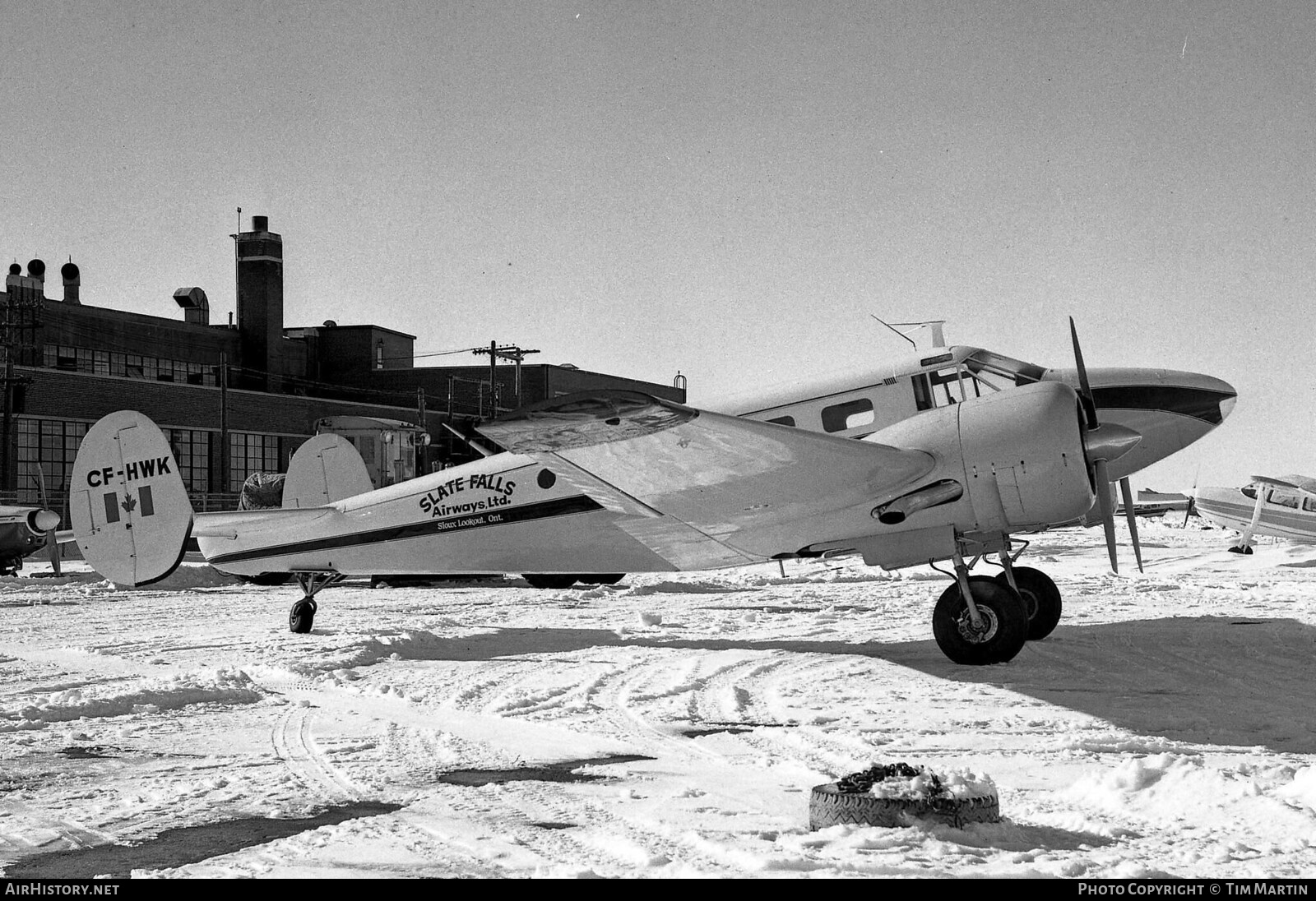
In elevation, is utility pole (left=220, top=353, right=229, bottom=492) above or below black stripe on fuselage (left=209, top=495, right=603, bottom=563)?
above

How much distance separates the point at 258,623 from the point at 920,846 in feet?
41.1

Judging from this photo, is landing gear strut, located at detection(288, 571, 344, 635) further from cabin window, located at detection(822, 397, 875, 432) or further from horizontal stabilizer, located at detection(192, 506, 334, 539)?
cabin window, located at detection(822, 397, 875, 432)

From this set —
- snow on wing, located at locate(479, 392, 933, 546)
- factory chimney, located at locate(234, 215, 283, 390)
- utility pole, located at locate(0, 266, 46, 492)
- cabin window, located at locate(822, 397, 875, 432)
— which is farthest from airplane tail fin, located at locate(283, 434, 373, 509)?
factory chimney, located at locate(234, 215, 283, 390)

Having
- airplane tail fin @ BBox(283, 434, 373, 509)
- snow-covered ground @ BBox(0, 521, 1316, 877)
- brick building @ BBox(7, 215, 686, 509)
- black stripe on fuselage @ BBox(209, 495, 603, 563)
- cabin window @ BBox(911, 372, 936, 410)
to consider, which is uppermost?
brick building @ BBox(7, 215, 686, 509)

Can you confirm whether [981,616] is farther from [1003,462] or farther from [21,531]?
[21,531]

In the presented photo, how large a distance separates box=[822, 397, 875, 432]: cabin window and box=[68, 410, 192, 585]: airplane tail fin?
290 inches

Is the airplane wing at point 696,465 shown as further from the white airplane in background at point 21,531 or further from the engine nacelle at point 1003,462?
the white airplane in background at point 21,531

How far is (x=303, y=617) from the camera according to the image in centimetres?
1322

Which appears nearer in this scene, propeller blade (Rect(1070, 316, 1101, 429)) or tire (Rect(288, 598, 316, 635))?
propeller blade (Rect(1070, 316, 1101, 429))

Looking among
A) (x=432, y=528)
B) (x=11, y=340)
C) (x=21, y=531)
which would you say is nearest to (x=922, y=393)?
(x=432, y=528)

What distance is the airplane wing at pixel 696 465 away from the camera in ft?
23.5

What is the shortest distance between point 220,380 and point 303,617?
180 ft

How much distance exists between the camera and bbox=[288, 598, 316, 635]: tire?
13.2 m

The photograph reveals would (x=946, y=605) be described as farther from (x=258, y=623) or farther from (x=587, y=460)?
(x=258, y=623)
